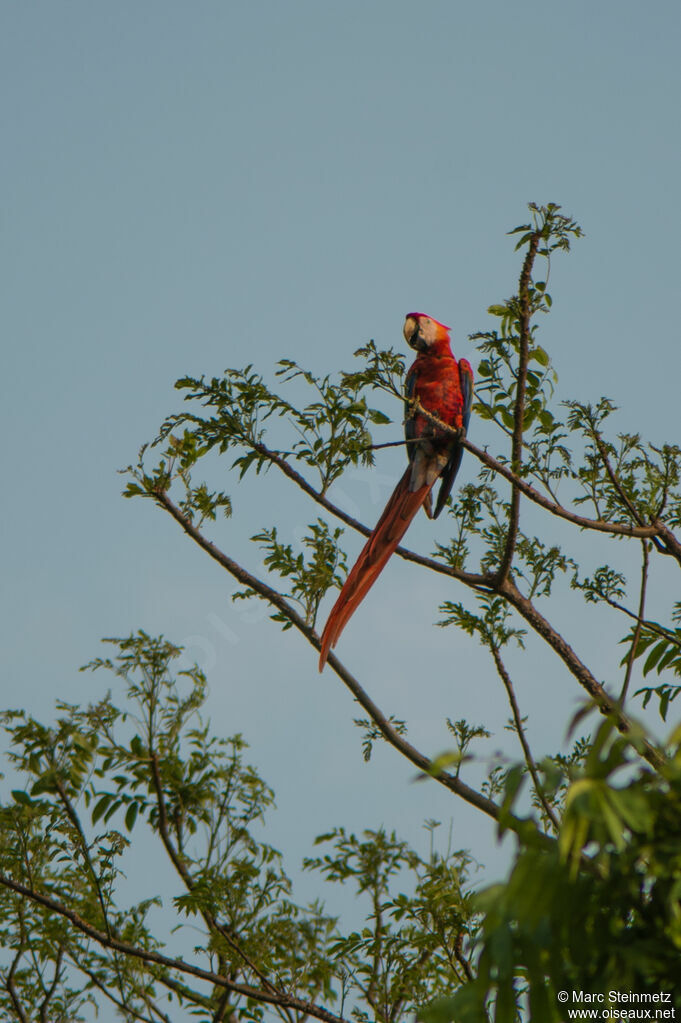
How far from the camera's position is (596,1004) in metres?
1.10

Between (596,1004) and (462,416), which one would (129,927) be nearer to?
(596,1004)

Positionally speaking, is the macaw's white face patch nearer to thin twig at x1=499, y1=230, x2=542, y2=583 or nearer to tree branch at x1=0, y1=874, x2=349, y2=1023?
thin twig at x1=499, y1=230, x2=542, y2=583

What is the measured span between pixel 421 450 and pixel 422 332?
860 mm

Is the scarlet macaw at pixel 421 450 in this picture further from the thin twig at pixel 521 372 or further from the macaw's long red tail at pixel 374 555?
the thin twig at pixel 521 372

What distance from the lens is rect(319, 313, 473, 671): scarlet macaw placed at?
307 cm

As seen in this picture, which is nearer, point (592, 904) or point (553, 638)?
point (592, 904)

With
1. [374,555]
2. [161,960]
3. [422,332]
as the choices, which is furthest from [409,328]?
[161,960]

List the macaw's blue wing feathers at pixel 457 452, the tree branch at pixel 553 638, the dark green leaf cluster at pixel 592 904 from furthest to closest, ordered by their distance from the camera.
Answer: the macaw's blue wing feathers at pixel 457 452
the tree branch at pixel 553 638
the dark green leaf cluster at pixel 592 904

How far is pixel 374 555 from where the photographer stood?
3.21m

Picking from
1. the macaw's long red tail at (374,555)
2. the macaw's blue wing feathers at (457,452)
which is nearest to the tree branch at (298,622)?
the macaw's long red tail at (374,555)

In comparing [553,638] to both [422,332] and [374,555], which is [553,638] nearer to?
[374,555]

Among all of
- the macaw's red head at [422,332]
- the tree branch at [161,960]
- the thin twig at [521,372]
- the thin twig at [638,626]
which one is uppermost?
the macaw's red head at [422,332]

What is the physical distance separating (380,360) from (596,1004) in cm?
191

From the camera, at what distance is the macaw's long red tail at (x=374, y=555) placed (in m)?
2.95
